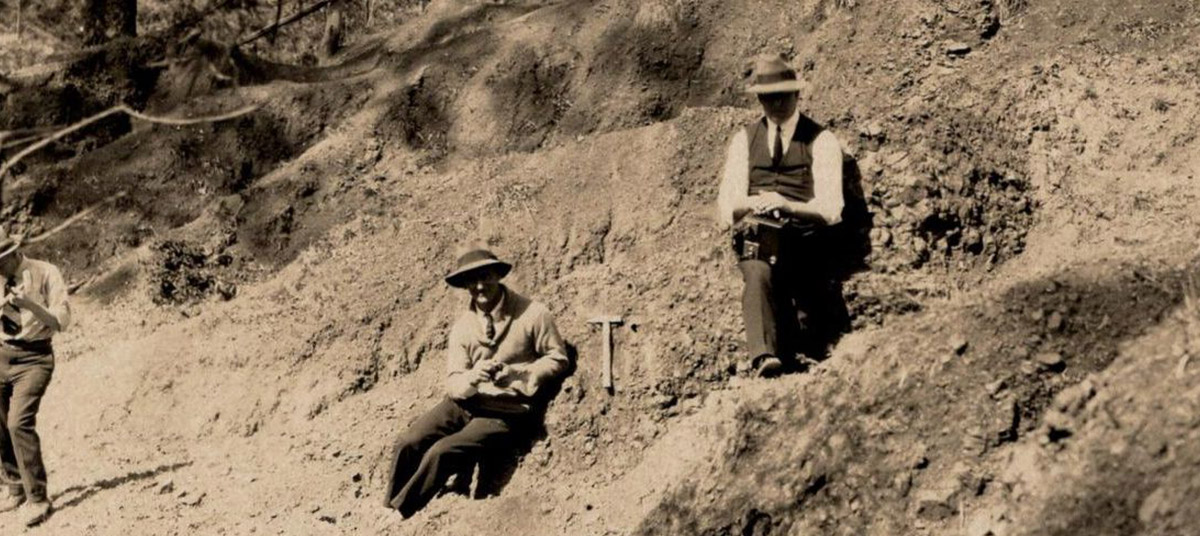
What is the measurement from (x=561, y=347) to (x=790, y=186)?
164 cm

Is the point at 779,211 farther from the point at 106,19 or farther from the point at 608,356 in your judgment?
the point at 106,19

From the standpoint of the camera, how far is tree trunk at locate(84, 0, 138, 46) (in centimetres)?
1506

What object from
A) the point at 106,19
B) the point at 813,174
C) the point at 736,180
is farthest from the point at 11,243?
the point at 106,19

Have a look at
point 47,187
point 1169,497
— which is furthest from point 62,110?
point 1169,497

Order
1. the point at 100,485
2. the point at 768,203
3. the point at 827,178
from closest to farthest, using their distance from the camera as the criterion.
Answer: the point at 768,203 → the point at 827,178 → the point at 100,485

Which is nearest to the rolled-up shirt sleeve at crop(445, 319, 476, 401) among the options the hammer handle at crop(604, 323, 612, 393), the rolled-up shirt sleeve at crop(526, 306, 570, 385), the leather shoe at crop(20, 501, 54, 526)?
the rolled-up shirt sleeve at crop(526, 306, 570, 385)

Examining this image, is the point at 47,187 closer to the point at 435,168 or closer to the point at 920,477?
the point at 435,168

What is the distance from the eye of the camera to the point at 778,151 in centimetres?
753

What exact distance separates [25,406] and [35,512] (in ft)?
2.37

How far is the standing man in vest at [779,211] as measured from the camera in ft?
23.4

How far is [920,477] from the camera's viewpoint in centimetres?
600

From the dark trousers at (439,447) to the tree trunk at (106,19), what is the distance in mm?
9397

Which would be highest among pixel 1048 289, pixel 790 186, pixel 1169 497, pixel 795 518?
pixel 790 186

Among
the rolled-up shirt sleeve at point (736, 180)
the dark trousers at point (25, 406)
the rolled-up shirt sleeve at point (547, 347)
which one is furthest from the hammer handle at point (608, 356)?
the dark trousers at point (25, 406)
